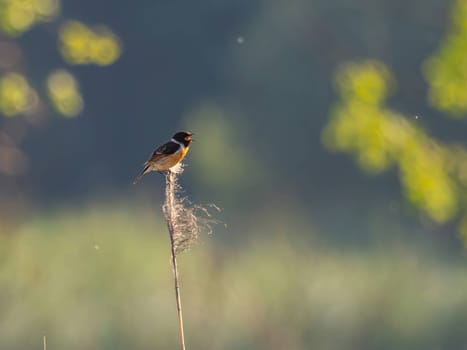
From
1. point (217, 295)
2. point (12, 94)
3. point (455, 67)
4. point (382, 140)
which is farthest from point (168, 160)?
point (455, 67)

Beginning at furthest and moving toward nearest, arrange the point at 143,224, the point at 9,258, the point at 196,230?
1. the point at 143,224
2. the point at 9,258
3. the point at 196,230

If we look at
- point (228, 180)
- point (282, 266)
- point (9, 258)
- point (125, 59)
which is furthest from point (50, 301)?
point (125, 59)

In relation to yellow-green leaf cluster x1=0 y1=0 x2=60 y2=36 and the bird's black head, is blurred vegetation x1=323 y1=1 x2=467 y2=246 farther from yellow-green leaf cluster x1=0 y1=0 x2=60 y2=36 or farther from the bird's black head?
the bird's black head

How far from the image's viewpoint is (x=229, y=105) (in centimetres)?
3597

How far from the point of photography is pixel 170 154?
26.9 feet

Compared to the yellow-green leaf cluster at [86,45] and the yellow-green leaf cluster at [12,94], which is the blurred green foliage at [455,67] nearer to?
the yellow-green leaf cluster at [86,45]

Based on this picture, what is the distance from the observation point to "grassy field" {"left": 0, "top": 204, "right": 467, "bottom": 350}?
1331cm

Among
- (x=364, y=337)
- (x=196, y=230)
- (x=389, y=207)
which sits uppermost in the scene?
(x=389, y=207)

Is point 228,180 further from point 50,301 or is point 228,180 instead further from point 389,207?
point 50,301

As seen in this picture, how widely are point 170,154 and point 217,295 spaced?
15.2 feet

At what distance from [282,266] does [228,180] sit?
1203 cm

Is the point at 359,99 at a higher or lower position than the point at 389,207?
lower

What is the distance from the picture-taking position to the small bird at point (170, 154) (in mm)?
8180

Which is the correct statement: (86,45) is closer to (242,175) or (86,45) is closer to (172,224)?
Result: (172,224)
